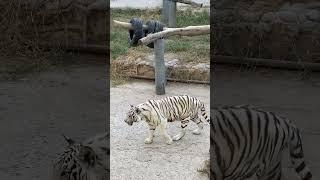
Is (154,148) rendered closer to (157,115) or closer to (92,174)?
(157,115)

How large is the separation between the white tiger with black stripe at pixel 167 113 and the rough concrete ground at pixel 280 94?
0.33 m

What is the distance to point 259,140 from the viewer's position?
97 cm

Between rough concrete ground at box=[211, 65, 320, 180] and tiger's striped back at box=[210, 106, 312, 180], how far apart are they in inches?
2.0

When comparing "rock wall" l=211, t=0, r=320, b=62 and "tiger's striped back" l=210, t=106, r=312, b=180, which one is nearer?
"tiger's striped back" l=210, t=106, r=312, b=180

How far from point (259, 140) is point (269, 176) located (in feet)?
0.26

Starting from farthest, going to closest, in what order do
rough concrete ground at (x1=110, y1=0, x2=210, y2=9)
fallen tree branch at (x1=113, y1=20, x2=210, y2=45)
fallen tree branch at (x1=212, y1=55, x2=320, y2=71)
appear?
rough concrete ground at (x1=110, y1=0, x2=210, y2=9) → fallen tree branch at (x1=113, y1=20, x2=210, y2=45) → fallen tree branch at (x1=212, y1=55, x2=320, y2=71)

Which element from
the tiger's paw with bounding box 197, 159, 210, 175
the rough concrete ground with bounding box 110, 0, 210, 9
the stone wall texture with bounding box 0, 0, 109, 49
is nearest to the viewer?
the stone wall texture with bounding box 0, 0, 109, 49

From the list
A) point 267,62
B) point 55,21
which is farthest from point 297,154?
point 55,21

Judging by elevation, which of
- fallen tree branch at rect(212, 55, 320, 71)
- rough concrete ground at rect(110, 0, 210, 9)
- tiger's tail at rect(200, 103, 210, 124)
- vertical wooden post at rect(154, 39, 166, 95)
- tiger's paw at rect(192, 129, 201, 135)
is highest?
rough concrete ground at rect(110, 0, 210, 9)

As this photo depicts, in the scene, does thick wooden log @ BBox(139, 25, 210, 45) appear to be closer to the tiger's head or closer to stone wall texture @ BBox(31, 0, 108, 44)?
stone wall texture @ BBox(31, 0, 108, 44)

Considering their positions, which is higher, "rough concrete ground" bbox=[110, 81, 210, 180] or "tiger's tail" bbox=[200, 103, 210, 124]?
"tiger's tail" bbox=[200, 103, 210, 124]

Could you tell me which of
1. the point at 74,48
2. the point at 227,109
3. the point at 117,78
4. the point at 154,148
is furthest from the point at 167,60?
the point at 227,109

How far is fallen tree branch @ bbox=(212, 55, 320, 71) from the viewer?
1.11 metres

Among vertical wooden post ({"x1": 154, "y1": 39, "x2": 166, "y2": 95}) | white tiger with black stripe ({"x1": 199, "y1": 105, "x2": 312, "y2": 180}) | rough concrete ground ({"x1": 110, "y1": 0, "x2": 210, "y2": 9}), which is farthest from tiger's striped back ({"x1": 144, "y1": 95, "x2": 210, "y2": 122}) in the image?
white tiger with black stripe ({"x1": 199, "y1": 105, "x2": 312, "y2": 180})
